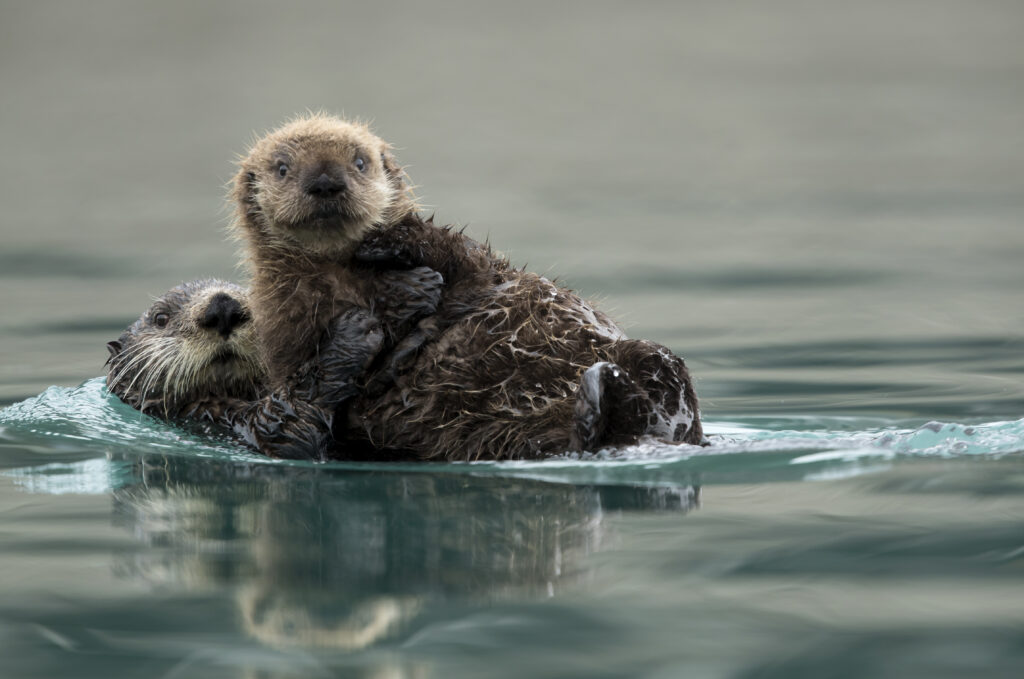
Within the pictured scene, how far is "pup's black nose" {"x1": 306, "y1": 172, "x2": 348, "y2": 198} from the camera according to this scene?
4461mm

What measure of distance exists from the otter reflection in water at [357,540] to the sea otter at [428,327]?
0.24 meters

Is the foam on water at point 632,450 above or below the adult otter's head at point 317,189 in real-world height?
below

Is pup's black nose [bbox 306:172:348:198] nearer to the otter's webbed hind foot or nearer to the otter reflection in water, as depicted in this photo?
the otter reflection in water

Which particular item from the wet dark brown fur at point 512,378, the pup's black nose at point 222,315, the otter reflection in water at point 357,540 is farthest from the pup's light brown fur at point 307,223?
the otter reflection in water at point 357,540

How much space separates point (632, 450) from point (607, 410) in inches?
5.6

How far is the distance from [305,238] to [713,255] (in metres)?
5.58

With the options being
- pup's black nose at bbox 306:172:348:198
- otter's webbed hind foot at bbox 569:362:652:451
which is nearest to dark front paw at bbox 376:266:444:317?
pup's black nose at bbox 306:172:348:198

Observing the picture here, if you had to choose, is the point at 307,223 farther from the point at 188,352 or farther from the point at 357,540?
the point at 357,540

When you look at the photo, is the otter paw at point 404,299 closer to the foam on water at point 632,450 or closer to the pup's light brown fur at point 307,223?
the pup's light brown fur at point 307,223

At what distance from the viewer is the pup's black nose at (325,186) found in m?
4.46

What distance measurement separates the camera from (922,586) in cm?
313

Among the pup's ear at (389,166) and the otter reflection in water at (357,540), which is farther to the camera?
the pup's ear at (389,166)

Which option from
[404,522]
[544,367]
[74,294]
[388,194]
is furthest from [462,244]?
[74,294]

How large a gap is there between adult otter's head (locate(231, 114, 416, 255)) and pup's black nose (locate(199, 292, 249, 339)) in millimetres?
376
